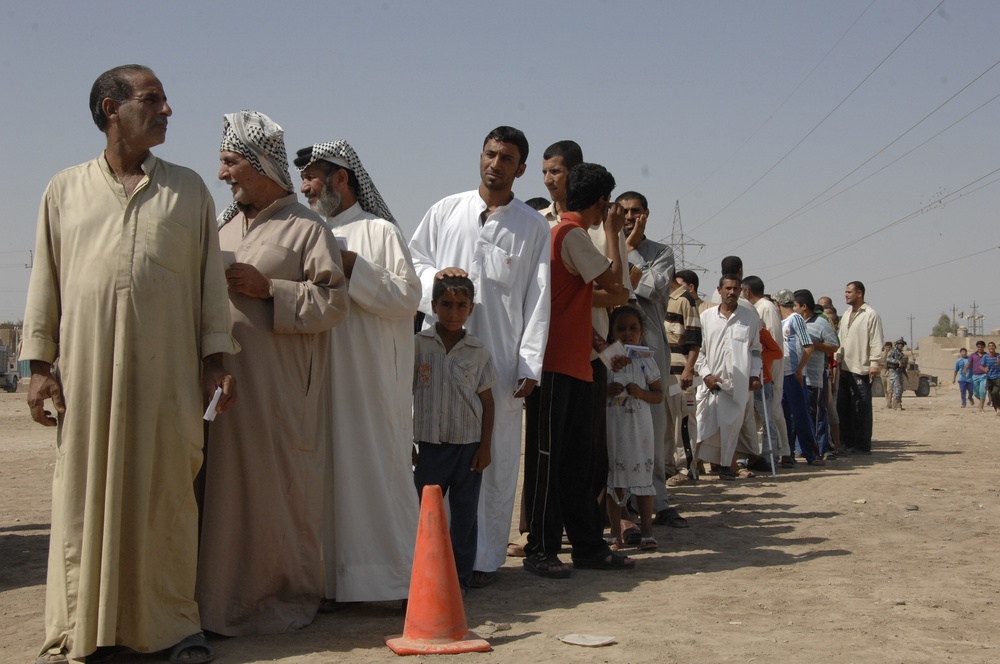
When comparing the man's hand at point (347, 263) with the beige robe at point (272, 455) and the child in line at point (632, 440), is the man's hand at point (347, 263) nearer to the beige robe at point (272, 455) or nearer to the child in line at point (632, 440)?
the beige robe at point (272, 455)

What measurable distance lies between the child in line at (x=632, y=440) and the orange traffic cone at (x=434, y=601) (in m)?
2.60

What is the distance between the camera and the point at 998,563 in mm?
6164

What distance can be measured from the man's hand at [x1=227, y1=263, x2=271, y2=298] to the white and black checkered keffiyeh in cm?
49

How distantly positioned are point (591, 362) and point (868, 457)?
27.7ft

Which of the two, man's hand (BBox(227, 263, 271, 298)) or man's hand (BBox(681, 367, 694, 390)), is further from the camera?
man's hand (BBox(681, 367, 694, 390))

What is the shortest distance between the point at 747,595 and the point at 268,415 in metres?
2.51

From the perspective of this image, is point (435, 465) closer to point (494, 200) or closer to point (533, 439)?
point (533, 439)

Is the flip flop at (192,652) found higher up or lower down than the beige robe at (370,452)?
lower down

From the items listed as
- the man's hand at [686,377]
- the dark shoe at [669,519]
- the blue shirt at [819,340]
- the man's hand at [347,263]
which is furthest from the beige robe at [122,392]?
the blue shirt at [819,340]

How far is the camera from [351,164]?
5.20 meters

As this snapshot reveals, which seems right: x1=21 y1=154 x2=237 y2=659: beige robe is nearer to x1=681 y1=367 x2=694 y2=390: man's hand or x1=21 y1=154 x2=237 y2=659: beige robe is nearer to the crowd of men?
the crowd of men

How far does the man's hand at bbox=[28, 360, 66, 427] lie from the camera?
392 centimetres

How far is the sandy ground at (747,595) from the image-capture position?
4.18 m

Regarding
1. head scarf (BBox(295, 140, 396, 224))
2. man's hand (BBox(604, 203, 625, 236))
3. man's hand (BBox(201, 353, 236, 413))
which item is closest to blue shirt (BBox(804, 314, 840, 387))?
man's hand (BBox(604, 203, 625, 236))
